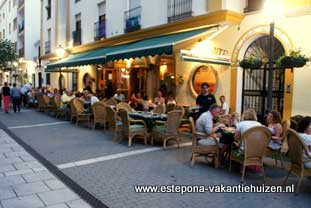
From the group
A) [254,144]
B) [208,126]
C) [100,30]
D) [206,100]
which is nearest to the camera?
[254,144]

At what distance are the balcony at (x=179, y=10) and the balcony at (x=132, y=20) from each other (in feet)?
7.30

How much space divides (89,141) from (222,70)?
5138mm

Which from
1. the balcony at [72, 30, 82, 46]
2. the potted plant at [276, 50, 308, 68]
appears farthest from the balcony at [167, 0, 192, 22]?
the balcony at [72, 30, 82, 46]

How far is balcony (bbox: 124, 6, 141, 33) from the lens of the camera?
560 inches

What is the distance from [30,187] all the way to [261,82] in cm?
768

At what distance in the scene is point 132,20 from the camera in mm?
14617

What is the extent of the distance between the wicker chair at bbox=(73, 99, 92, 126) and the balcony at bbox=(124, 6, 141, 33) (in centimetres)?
448

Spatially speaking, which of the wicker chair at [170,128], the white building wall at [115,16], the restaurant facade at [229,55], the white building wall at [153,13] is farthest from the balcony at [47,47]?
the wicker chair at [170,128]

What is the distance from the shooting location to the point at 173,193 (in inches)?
200

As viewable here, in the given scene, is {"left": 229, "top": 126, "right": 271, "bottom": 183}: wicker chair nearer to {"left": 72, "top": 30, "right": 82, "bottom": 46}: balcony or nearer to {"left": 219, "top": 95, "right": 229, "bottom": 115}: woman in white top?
{"left": 219, "top": 95, "right": 229, "bottom": 115}: woman in white top

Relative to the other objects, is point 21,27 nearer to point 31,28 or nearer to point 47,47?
point 31,28

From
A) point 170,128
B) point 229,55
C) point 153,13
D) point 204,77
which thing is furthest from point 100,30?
point 170,128

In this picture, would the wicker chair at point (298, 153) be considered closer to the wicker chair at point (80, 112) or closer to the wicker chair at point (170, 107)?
the wicker chair at point (170, 107)

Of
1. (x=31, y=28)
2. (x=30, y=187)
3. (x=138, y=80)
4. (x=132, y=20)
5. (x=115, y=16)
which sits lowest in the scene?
(x=30, y=187)
